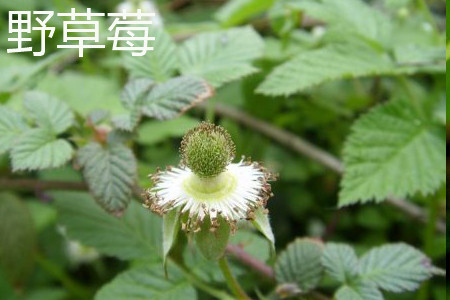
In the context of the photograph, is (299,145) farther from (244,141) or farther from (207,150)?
(207,150)

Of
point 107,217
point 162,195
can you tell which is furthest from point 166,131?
point 162,195

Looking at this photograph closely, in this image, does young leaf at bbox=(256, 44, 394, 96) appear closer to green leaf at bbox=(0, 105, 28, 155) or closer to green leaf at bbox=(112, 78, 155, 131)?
green leaf at bbox=(112, 78, 155, 131)

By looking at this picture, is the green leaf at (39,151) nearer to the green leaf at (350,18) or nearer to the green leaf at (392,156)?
the green leaf at (392,156)

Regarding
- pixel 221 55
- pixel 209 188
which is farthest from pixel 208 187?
pixel 221 55

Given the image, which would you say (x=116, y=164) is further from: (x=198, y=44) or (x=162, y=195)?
(x=198, y=44)

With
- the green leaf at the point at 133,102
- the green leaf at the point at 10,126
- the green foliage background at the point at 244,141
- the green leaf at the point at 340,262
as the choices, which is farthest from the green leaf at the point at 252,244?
the green leaf at the point at 10,126

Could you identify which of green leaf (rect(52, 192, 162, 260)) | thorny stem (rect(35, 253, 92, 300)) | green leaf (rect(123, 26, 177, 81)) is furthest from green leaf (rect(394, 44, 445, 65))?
thorny stem (rect(35, 253, 92, 300))
